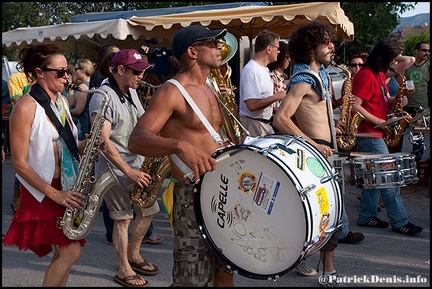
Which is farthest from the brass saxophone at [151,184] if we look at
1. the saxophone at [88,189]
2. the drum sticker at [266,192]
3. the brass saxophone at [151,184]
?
the drum sticker at [266,192]

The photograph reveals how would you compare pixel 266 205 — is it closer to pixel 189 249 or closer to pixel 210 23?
pixel 189 249

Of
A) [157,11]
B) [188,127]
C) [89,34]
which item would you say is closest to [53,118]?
[188,127]

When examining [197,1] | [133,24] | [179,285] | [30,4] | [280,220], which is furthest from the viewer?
[30,4]

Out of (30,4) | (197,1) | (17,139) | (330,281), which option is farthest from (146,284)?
(30,4)

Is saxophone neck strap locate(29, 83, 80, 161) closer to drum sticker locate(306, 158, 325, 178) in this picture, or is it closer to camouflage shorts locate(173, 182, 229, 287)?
camouflage shorts locate(173, 182, 229, 287)

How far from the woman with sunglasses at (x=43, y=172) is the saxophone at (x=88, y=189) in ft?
0.14

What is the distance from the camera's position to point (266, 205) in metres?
2.87

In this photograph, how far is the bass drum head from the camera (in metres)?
2.83

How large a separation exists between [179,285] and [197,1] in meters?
16.4

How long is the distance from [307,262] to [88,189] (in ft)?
7.23

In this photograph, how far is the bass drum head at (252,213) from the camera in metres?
2.83

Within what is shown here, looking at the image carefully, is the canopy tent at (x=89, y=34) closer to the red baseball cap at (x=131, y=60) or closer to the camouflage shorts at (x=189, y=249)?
the red baseball cap at (x=131, y=60)

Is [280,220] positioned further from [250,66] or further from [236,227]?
[250,66]

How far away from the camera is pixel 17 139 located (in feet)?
10.6
